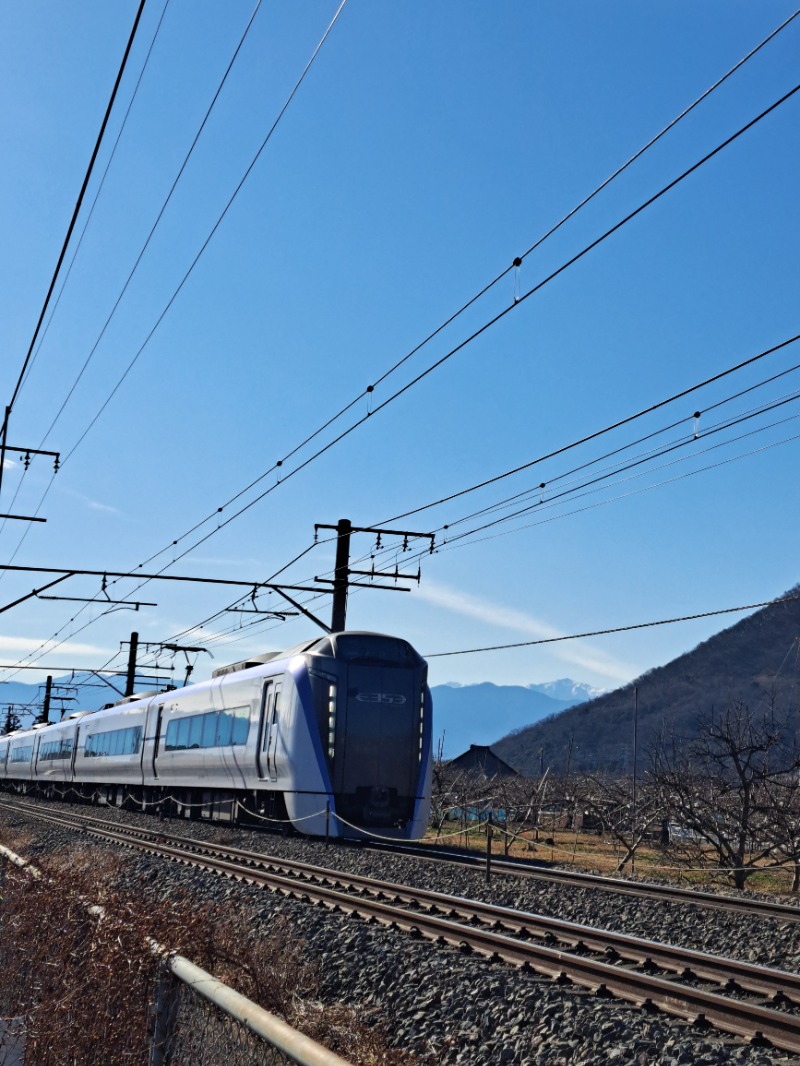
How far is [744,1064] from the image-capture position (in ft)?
20.9

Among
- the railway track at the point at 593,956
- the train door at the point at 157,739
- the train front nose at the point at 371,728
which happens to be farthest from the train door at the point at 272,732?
the train door at the point at 157,739

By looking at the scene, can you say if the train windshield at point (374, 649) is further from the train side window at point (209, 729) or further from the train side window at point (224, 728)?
the train side window at point (209, 729)

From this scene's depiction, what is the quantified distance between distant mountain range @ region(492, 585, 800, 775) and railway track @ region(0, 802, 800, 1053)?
460ft

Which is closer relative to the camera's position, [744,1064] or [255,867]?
[744,1064]

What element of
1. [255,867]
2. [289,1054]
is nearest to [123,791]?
[255,867]

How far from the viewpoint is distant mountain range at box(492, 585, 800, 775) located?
162500mm

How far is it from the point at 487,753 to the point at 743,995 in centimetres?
7648

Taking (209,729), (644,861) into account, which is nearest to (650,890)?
(209,729)

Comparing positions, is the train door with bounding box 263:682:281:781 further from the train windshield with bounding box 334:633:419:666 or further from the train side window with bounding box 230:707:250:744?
the train windshield with bounding box 334:633:419:666

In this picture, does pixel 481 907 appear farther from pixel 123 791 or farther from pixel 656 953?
pixel 123 791

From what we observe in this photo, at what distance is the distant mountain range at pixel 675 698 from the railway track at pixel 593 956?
140m

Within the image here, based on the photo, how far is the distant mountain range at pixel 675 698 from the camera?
162500 mm

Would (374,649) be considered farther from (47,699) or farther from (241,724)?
(47,699)

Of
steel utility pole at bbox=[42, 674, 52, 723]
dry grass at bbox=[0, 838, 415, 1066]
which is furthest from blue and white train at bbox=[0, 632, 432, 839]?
steel utility pole at bbox=[42, 674, 52, 723]
